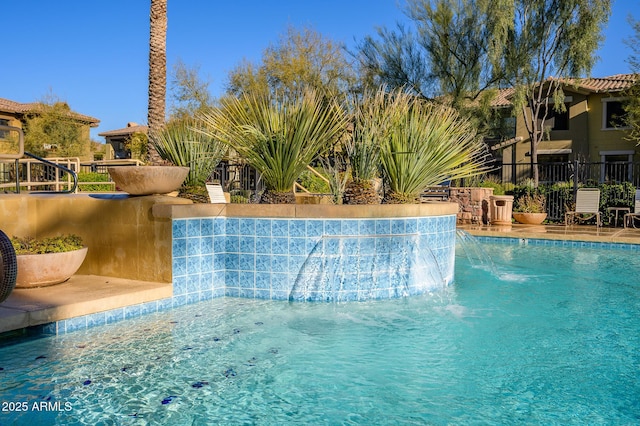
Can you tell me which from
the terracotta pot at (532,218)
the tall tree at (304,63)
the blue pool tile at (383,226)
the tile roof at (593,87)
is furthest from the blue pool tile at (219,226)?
the tile roof at (593,87)

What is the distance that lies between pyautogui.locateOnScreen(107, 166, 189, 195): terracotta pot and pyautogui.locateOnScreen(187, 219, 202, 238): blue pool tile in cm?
51

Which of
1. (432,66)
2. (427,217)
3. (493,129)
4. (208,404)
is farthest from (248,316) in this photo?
(493,129)

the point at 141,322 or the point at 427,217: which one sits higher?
the point at 427,217

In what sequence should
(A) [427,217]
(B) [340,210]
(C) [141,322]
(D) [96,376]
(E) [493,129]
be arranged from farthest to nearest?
(E) [493,129], (A) [427,217], (B) [340,210], (C) [141,322], (D) [96,376]

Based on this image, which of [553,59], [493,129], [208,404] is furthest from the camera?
[493,129]

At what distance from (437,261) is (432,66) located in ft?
60.1

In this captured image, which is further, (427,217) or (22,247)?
(427,217)

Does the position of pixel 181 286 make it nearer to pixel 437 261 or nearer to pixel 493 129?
pixel 437 261

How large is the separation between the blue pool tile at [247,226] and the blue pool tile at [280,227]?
228 mm

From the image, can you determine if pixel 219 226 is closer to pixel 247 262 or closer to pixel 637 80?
pixel 247 262

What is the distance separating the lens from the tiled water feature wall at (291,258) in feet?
18.9

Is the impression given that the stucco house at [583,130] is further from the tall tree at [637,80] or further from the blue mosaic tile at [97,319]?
the blue mosaic tile at [97,319]

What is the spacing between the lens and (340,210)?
5.80 m

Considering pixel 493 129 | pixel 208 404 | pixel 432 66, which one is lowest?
pixel 208 404
